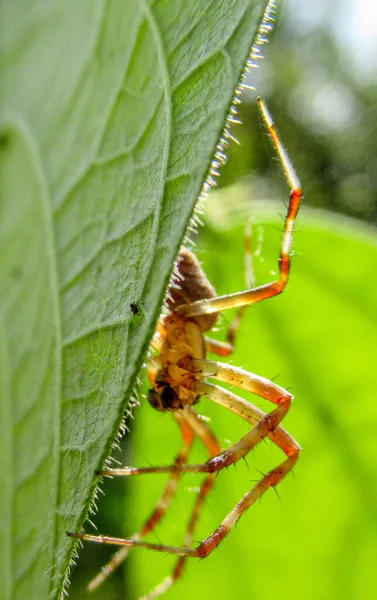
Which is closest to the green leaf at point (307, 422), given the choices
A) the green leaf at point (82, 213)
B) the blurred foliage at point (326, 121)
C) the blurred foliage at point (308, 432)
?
the blurred foliage at point (308, 432)

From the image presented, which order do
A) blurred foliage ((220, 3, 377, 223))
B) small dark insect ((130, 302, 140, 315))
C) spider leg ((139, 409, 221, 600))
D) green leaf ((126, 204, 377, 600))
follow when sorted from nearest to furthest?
small dark insect ((130, 302, 140, 315)), green leaf ((126, 204, 377, 600)), spider leg ((139, 409, 221, 600)), blurred foliage ((220, 3, 377, 223))

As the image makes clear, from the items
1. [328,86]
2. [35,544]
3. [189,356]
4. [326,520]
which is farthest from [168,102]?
[328,86]

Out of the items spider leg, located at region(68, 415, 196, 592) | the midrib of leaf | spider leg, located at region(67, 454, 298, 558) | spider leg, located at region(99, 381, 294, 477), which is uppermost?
the midrib of leaf

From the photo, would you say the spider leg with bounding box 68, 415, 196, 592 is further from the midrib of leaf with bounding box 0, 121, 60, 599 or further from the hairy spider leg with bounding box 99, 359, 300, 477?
the midrib of leaf with bounding box 0, 121, 60, 599

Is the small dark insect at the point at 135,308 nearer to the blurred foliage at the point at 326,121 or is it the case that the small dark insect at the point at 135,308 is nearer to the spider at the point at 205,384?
the spider at the point at 205,384

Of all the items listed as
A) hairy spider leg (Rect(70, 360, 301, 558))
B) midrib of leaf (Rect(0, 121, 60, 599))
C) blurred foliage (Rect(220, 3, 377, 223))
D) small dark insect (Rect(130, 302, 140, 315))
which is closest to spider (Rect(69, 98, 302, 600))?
hairy spider leg (Rect(70, 360, 301, 558))

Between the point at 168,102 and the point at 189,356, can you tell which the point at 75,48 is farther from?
the point at 189,356

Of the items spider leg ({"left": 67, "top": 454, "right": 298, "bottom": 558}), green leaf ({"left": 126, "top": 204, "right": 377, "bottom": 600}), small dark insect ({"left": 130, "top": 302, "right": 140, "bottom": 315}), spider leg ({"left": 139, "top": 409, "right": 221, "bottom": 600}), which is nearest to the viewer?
small dark insect ({"left": 130, "top": 302, "right": 140, "bottom": 315})
